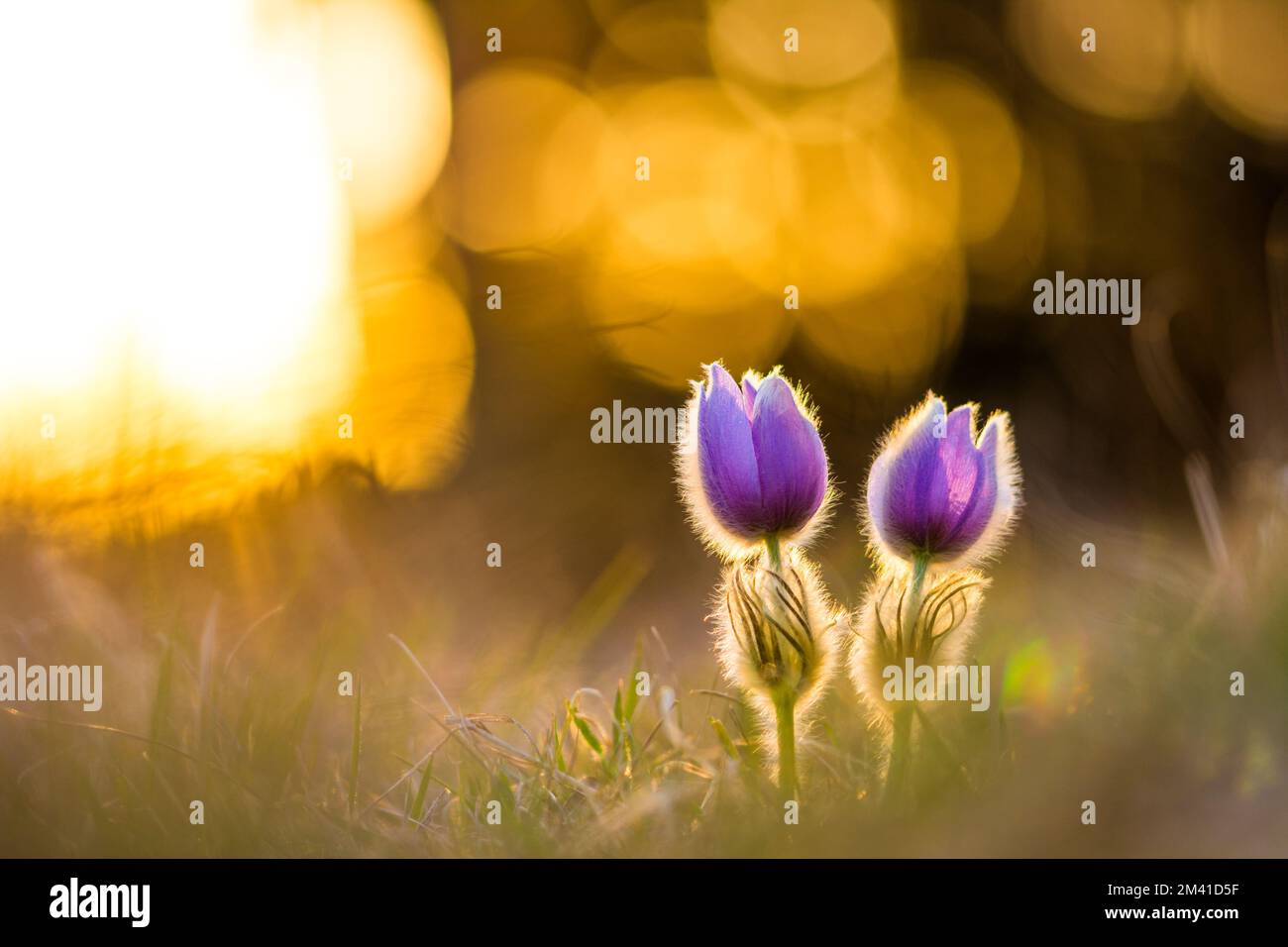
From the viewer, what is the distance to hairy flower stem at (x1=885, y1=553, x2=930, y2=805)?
177cm

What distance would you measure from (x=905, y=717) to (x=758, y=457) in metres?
0.49

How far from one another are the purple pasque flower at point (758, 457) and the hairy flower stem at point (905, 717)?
0.66ft

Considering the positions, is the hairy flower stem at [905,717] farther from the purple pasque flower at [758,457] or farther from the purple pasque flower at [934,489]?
the purple pasque flower at [758,457]

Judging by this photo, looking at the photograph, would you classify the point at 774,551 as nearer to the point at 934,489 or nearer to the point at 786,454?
the point at 786,454

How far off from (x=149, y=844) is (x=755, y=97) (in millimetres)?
5436

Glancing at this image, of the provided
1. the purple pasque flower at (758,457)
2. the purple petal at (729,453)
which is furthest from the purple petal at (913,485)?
the purple petal at (729,453)

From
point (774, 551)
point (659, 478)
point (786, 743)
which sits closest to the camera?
point (786, 743)

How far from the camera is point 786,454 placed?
183 centimetres

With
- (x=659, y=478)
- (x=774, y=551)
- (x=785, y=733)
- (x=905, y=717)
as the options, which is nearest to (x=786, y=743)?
(x=785, y=733)

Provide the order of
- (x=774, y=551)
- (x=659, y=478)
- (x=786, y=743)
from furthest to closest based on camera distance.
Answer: (x=659, y=478), (x=774, y=551), (x=786, y=743)

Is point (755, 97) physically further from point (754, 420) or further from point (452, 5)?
point (754, 420)

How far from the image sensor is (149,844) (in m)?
1.85

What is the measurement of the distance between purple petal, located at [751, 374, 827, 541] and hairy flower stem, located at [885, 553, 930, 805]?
8.8 inches

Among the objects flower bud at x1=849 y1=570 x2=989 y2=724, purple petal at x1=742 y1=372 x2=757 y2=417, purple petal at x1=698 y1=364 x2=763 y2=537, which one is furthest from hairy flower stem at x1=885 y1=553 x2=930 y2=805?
purple petal at x1=742 y1=372 x2=757 y2=417
